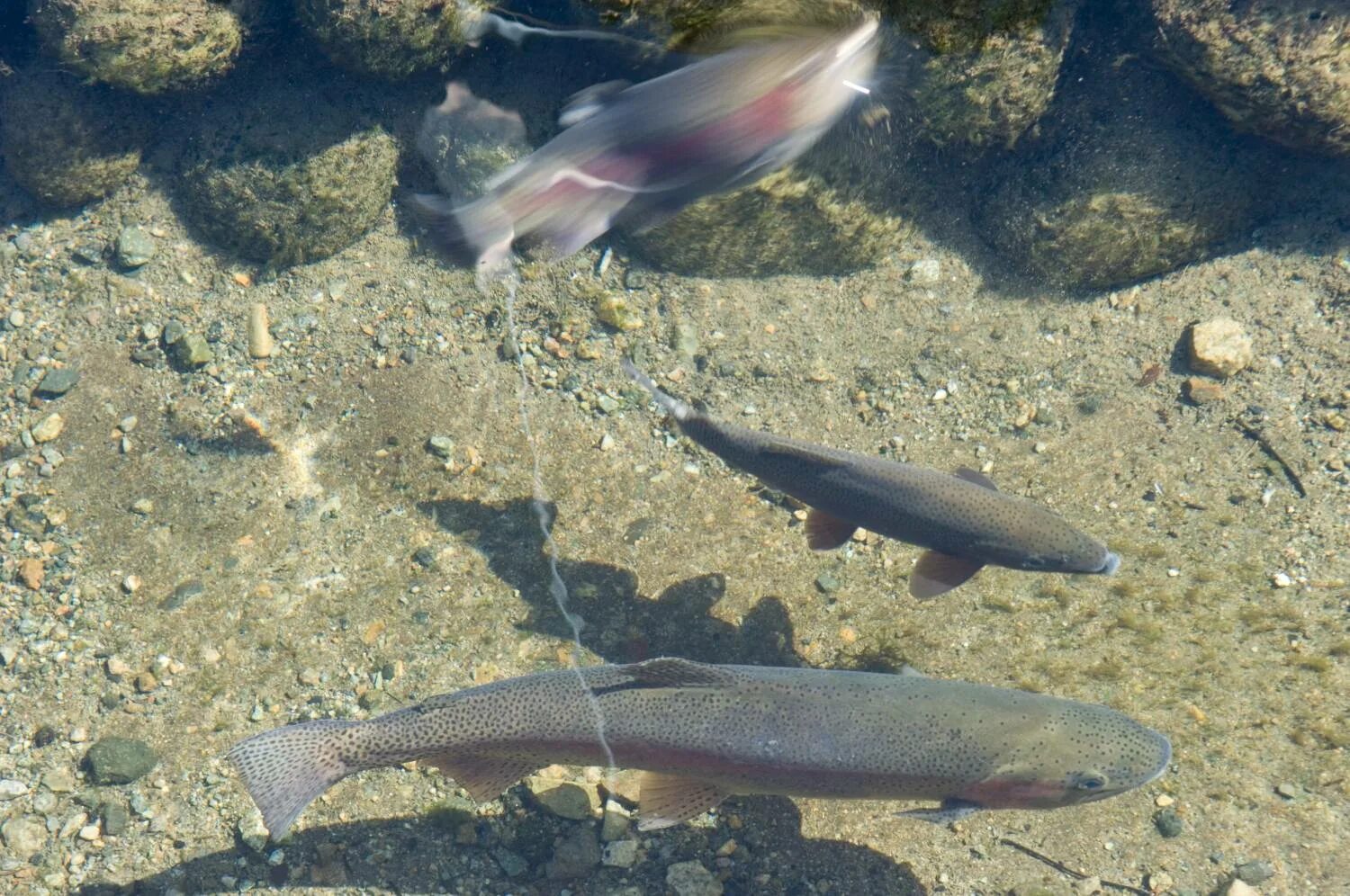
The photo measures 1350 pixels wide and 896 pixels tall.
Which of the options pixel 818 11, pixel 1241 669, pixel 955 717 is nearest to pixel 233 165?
pixel 818 11

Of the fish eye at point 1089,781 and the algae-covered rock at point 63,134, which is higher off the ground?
the algae-covered rock at point 63,134

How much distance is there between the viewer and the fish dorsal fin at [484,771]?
4309 millimetres

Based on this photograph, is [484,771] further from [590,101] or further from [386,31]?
[386,31]

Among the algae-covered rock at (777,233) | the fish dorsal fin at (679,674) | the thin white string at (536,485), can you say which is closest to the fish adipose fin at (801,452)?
the fish dorsal fin at (679,674)

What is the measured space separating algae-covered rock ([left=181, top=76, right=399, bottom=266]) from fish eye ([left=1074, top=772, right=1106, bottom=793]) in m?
6.23

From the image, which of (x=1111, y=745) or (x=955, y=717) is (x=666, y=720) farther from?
(x=1111, y=745)

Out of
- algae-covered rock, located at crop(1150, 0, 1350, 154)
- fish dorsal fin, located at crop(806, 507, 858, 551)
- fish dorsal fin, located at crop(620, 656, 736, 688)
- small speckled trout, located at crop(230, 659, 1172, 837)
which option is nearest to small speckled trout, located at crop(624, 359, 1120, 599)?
fish dorsal fin, located at crop(806, 507, 858, 551)

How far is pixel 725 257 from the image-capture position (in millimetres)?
6438

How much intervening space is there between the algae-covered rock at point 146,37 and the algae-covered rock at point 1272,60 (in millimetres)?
6853

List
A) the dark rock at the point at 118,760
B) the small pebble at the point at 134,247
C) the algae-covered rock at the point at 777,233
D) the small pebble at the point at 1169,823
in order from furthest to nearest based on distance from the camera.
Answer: the small pebble at the point at 134,247, the algae-covered rock at the point at 777,233, the dark rock at the point at 118,760, the small pebble at the point at 1169,823

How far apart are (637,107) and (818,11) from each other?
1.64 metres

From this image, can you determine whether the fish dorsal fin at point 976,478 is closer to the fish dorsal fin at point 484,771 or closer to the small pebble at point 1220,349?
the small pebble at point 1220,349

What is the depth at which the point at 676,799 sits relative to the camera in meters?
4.26

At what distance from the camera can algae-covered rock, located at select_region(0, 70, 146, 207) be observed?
6.37 metres
